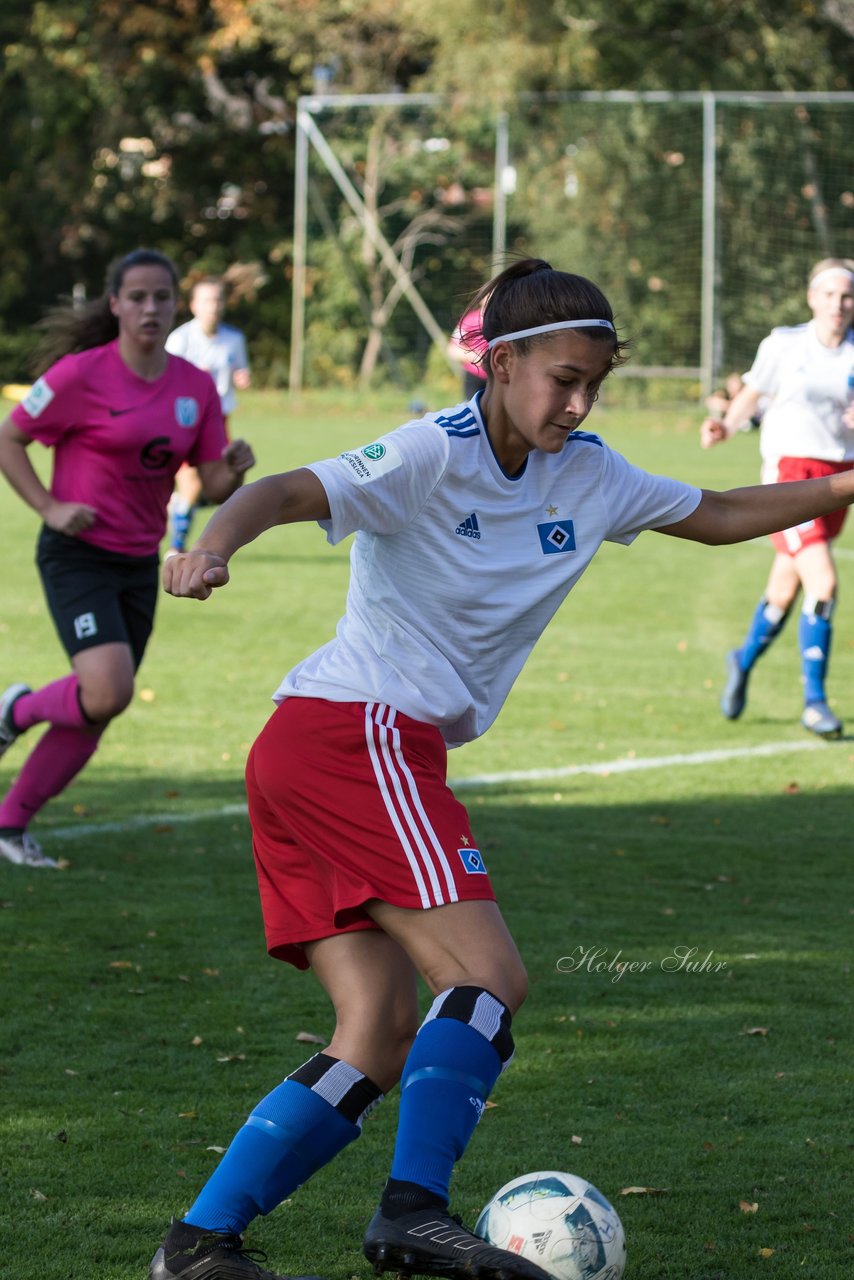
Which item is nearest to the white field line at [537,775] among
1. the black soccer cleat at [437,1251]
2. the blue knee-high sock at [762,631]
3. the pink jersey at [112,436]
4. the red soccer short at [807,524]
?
the blue knee-high sock at [762,631]

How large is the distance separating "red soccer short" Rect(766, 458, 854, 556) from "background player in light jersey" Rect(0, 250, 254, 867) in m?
3.30

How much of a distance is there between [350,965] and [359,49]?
3526 centimetres

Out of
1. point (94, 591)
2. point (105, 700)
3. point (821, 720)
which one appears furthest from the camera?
point (821, 720)

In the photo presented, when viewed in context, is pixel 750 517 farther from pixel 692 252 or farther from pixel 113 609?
pixel 692 252

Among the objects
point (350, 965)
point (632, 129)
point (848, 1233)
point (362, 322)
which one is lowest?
point (848, 1233)

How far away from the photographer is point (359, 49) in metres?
36.0

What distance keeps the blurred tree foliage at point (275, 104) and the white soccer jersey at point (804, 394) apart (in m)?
20.3

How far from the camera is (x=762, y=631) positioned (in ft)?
28.7

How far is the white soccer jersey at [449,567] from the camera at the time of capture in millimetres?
3127

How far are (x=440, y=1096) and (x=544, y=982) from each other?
87.6 inches

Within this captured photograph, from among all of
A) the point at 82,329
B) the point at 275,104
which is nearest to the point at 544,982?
the point at 82,329

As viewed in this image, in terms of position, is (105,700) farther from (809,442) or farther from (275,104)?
(275,104)

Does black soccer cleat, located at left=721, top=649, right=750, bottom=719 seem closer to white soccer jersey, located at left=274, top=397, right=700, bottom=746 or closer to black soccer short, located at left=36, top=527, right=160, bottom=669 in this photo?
black soccer short, located at left=36, top=527, right=160, bottom=669

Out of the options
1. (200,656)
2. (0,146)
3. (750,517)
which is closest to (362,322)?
(0,146)
